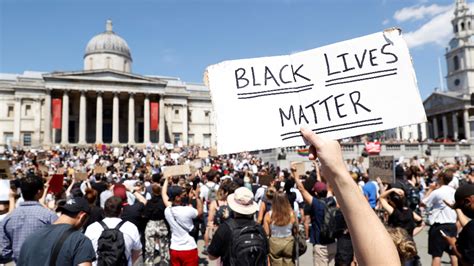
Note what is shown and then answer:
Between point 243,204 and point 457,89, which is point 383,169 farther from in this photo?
point 457,89

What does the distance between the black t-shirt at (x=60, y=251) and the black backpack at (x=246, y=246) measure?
1.44 meters

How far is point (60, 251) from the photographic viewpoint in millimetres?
2994

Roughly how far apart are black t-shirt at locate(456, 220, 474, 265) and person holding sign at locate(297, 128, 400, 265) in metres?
2.75

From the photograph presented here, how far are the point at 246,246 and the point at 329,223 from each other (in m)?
1.73

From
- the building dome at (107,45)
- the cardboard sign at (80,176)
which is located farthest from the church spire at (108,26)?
the cardboard sign at (80,176)

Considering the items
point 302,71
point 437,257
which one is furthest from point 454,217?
point 302,71

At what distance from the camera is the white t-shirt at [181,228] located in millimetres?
5613

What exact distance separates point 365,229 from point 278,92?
1.21 meters

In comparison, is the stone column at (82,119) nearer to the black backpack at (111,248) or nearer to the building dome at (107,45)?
the building dome at (107,45)

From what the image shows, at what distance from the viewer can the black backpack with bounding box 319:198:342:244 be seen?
16.4 ft

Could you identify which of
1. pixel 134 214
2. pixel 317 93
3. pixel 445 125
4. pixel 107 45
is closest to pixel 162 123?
pixel 107 45

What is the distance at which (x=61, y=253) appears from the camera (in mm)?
2990

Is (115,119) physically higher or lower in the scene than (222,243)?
higher

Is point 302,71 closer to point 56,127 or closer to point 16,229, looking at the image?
point 16,229
